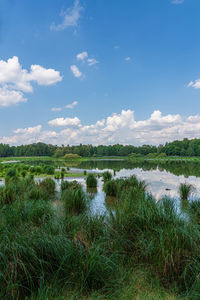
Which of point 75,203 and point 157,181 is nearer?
point 75,203

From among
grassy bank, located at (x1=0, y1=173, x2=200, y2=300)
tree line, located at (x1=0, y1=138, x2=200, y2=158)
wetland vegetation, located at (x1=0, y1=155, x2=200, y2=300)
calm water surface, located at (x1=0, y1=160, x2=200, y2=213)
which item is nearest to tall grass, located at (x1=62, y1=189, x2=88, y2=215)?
calm water surface, located at (x1=0, y1=160, x2=200, y2=213)

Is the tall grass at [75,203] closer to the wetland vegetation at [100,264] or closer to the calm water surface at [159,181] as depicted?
the calm water surface at [159,181]

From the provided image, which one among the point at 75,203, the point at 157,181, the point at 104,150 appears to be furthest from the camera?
the point at 104,150

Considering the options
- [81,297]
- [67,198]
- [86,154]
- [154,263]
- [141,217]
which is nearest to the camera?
[81,297]

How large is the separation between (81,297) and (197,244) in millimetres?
1913

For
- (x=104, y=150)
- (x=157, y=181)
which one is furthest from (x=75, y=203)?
(x=104, y=150)

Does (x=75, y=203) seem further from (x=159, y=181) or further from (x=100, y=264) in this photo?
(x=159, y=181)

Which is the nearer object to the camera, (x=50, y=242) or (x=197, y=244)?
(x=50, y=242)

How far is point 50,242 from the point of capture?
2535 millimetres

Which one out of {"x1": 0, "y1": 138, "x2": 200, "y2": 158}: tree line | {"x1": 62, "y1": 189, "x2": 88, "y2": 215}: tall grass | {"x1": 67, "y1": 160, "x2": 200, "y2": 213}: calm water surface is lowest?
{"x1": 67, "y1": 160, "x2": 200, "y2": 213}: calm water surface

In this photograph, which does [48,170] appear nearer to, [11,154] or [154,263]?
[154,263]

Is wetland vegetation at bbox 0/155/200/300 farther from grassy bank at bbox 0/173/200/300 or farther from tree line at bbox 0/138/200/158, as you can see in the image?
tree line at bbox 0/138/200/158

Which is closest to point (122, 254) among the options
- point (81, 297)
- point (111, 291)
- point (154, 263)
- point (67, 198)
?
point (154, 263)

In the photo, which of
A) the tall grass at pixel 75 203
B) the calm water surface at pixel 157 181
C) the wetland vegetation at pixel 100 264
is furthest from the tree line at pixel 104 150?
the wetland vegetation at pixel 100 264
